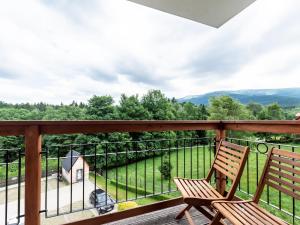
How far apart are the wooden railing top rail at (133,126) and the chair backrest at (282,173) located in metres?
0.30

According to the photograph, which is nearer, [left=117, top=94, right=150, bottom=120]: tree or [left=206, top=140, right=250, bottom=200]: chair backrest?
[left=206, top=140, right=250, bottom=200]: chair backrest

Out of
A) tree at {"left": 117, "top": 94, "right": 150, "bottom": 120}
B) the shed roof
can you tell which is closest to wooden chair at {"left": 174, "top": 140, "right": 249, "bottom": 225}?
the shed roof

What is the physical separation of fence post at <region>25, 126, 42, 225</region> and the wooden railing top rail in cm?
6

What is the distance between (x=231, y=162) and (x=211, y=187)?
1.01 ft

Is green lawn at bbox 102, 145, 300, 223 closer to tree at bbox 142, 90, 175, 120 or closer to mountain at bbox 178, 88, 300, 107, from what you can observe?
mountain at bbox 178, 88, 300, 107

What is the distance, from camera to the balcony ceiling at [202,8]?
2.39 meters

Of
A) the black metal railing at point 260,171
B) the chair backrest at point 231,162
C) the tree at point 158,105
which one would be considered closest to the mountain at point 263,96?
the tree at point 158,105

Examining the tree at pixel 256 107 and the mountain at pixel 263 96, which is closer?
the mountain at pixel 263 96

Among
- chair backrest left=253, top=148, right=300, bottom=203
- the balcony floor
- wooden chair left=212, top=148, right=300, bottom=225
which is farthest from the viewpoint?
the balcony floor

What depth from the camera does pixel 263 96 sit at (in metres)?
7.39

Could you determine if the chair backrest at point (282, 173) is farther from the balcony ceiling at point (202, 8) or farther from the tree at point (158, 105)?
the tree at point (158, 105)

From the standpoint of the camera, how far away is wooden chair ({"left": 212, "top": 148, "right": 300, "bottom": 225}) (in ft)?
4.38

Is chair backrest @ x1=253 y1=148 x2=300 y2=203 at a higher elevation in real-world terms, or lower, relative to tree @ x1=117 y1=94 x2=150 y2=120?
lower

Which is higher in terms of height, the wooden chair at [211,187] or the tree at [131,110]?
the tree at [131,110]
